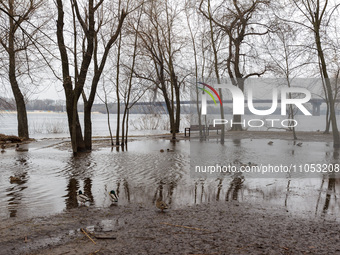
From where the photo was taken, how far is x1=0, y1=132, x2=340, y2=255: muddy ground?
14.6 feet

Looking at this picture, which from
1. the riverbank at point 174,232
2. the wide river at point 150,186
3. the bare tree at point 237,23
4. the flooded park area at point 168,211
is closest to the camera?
the riverbank at point 174,232

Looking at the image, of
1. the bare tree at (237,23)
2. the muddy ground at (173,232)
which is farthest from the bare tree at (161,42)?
the muddy ground at (173,232)

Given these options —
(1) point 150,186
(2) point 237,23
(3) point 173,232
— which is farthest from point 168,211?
(2) point 237,23

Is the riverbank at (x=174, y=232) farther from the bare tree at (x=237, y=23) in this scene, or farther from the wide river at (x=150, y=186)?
the bare tree at (x=237, y=23)

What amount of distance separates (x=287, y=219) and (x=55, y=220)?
3620mm

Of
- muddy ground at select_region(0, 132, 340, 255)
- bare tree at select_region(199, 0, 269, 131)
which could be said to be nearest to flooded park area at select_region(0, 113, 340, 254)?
muddy ground at select_region(0, 132, 340, 255)

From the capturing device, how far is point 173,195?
747cm

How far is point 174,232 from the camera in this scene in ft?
16.5

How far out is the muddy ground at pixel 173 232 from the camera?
175 inches

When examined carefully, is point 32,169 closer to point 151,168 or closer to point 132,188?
point 151,168

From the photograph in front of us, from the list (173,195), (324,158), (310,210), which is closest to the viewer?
(310,210)

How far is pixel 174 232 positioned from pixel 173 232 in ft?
0.05

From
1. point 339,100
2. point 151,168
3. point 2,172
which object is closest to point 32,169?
point 2,172

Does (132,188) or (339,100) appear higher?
(339,100)
